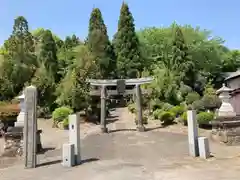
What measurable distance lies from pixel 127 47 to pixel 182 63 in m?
7.77

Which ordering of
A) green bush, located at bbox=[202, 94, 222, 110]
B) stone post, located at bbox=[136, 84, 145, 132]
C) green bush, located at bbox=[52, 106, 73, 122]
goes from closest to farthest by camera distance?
stone post, located at bbox=[136, 84, 145, 132], green bush, located at bbox=[52, 106, 73, 122], green bush, located at bbox=[202, 94, 222, 110]

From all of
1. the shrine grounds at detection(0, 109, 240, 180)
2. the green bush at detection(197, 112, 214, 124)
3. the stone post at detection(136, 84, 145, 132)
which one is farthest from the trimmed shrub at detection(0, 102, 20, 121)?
the green bush at detection(197, 112, 214, 124)

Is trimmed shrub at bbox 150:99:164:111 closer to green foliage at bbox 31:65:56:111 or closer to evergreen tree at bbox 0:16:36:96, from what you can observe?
green foliage at bbox 31:65:56:111

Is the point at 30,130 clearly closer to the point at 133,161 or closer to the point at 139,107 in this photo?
the point at 133,161

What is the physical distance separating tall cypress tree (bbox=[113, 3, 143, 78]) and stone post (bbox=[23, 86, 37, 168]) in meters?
21.3

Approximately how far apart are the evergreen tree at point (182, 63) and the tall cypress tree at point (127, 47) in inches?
204

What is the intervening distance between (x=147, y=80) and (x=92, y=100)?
5.65 m

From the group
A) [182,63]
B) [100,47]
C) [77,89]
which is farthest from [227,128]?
[100,47]

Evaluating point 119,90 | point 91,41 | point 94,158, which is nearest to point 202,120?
point 119,90

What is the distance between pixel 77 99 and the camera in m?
20.7

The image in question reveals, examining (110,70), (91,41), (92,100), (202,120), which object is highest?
(91,41)

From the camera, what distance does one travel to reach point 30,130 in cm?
955

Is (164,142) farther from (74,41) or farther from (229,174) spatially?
(74,41)

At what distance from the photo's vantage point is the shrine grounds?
7668 mm
